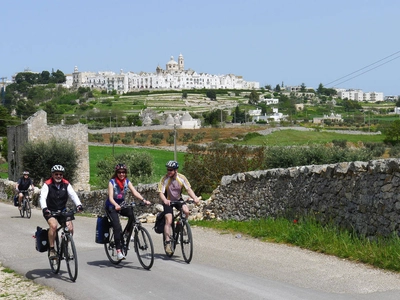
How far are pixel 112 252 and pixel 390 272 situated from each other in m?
4.47

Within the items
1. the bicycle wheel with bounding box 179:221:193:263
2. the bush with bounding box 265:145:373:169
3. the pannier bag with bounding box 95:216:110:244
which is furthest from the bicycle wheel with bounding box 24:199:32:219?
the bicycle wheel with bounding box 179:221:193:263

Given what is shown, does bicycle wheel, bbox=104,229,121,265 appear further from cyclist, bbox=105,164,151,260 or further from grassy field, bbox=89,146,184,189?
grassy field, bbox=89,146,184,189

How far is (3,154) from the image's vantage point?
253 ft

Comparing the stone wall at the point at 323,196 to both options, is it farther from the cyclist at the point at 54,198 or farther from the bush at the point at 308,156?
the bush at the point at 308,156

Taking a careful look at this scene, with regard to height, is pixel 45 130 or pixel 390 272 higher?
pixel 45 130

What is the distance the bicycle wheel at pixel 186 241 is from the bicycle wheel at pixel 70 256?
6.44 ft

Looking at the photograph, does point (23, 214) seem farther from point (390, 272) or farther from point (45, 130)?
point (45, 130)

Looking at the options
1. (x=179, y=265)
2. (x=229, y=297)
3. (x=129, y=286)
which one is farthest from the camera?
(x=179, y=265)

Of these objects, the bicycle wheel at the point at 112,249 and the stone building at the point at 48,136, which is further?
the stone building at the point at 48,136

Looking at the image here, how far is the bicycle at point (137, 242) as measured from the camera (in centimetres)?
1023

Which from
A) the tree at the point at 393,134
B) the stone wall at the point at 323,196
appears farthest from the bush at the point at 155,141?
the stone wall at the point at 323,196

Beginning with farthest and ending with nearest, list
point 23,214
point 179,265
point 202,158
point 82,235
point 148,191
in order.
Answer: point 202,158 < point 23,214 < point 148,191 < point 82,235 < point 179,265

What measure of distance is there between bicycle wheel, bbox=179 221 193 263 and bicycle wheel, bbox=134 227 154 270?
746mm

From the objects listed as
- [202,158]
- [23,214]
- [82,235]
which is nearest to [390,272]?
[82,235]
